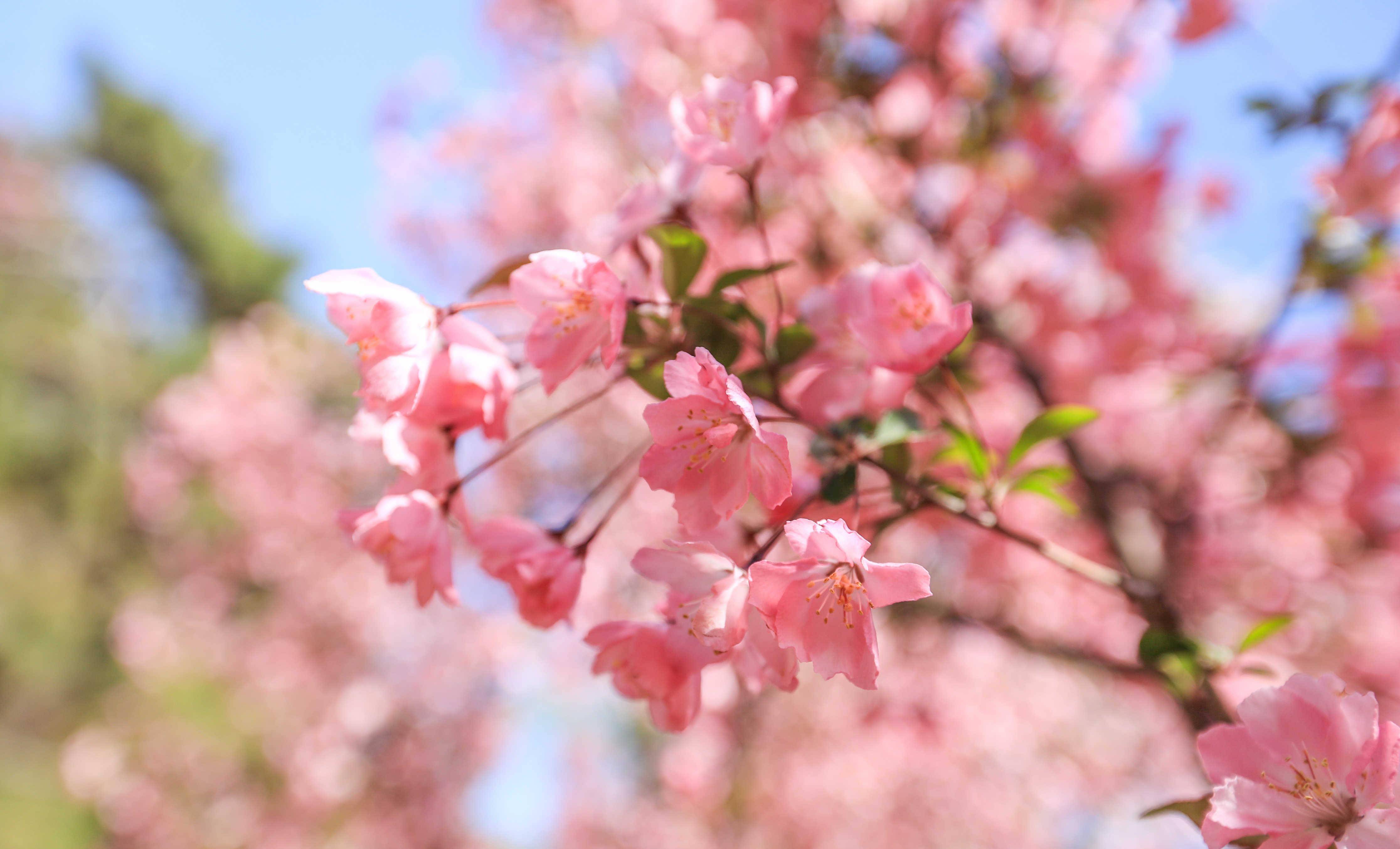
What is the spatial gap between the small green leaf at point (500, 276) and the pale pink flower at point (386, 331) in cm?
10

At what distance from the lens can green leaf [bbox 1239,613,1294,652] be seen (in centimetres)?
78

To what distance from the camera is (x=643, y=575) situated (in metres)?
0.65

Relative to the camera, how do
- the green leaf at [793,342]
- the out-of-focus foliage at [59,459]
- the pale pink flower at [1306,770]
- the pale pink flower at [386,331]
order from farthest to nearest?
the out-of-focus foliage at [59,459] < the green leaf at [793,342] < the pale pink flower at [386,331] < the pale pink flower at [1306,770]

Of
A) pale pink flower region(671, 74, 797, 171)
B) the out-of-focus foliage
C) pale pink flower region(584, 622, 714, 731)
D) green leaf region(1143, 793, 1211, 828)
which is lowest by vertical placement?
the out-of-focus foliage

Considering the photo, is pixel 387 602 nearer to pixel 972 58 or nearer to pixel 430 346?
pixel 972 58

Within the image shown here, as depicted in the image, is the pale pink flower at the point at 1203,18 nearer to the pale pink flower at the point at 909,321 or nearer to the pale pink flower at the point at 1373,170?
the pale pink flower at the point at 1373,170

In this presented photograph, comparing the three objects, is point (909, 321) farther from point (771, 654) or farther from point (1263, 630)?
point (1263, 630)

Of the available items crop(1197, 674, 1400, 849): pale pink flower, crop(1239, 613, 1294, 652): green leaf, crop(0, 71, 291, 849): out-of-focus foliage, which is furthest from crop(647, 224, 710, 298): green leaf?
crop(0, 71, 291, 849): out-of-focus foliage

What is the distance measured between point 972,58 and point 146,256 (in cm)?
1836

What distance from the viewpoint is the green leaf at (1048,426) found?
0.81 metres

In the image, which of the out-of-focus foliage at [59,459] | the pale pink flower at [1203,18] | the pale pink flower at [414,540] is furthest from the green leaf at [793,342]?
the out-of-focus foliage at [59,459]

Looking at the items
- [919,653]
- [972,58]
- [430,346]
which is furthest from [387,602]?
[430,346]

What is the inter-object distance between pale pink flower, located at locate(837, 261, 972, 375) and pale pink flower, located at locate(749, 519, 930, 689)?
0.58ft

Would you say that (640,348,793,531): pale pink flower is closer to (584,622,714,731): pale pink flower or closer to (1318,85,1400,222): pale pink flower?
(584,622,714,731): pale pink flower
